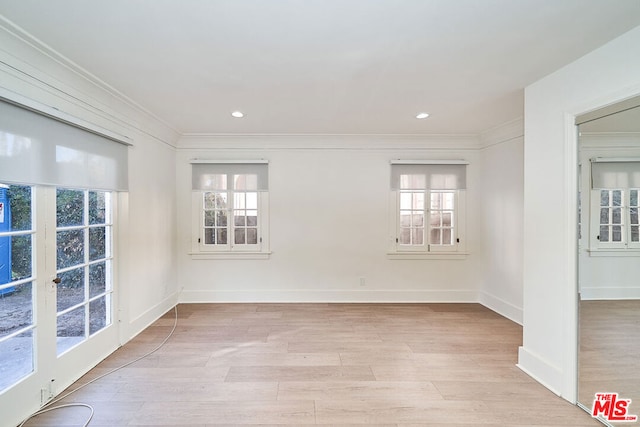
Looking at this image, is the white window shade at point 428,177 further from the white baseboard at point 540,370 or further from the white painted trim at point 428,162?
the white baseboard at point 540,370

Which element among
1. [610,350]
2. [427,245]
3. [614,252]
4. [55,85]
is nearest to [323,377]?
[610,350]

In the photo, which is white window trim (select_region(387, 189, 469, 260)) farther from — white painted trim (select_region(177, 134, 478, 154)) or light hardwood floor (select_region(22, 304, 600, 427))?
light hardwood floor (select_region(22, 304, 600, 427))

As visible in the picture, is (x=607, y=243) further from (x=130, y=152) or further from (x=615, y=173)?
(x=130, y=152)

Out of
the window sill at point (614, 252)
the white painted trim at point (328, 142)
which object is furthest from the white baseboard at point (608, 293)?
A: the white painted trim at point (328, 142)

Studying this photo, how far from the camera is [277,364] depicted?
2625 mm

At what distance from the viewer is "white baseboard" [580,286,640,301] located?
188 cm

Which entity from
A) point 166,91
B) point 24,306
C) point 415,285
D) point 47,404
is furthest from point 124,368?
point 415,285

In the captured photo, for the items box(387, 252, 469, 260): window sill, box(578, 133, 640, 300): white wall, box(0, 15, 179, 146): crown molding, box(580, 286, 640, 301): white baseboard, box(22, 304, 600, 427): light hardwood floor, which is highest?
box(0, 15, 179, 146): crown molding

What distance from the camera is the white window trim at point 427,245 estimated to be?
4352mm

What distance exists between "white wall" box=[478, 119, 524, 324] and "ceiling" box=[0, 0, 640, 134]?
90 centimetres

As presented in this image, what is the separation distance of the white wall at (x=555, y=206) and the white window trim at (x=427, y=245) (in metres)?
1.81

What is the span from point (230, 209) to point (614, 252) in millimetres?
4159

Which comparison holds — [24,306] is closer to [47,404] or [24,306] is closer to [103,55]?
[47,404]

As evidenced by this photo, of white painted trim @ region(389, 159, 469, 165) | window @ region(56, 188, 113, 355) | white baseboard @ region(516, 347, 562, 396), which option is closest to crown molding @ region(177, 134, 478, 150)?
white painted trim @ region(389, 159, 469, 165)
